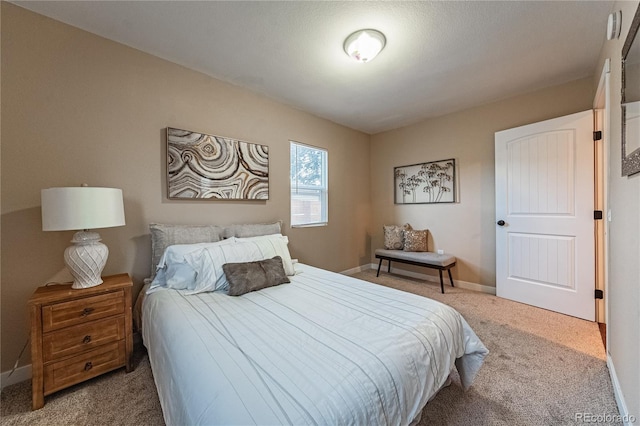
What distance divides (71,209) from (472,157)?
4153 mm

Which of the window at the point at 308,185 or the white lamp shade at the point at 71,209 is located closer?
the white lamp shade at the point at 71,209

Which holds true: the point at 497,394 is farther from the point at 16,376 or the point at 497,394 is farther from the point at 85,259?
the point at 16,376

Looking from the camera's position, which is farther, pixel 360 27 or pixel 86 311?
pixel 360 27

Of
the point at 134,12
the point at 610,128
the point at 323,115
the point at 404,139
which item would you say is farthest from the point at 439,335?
the point at 404,139

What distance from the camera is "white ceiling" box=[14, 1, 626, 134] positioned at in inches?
66.6

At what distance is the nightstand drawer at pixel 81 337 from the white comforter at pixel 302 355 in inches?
7.9

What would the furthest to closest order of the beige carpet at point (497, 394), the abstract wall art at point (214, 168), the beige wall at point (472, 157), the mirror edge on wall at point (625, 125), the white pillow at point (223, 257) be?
the beige wall at point (472, 157) → the abstract wall art at point (214, 168) → the white pillow at point (223, 257) → the beige carpet at point (497, 394) → the mirror edge on wall at point (625, 125)

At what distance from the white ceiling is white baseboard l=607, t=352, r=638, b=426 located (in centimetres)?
246

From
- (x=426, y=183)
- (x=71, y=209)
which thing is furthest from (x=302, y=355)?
(x=426, y=183)

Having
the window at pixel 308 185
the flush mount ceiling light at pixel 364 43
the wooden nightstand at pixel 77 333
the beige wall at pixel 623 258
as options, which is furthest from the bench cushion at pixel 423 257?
the wooden nightstand at pixel 77 333

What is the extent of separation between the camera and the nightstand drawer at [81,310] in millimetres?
1441

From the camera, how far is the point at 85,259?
159 cm

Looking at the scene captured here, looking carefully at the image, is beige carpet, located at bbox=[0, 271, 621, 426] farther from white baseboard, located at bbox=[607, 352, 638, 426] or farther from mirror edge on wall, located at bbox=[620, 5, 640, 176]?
mirror edge on wall, located at bbox=[620, 5, 640, 176]

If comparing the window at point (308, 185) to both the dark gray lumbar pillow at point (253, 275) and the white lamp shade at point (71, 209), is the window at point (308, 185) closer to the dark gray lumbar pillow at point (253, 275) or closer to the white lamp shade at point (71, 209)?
the dark gray lumbar pillow at point (253, 275)
